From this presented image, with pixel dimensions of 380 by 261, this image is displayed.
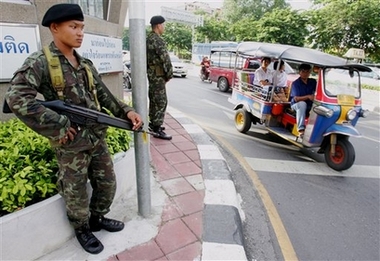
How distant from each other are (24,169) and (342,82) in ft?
14.4

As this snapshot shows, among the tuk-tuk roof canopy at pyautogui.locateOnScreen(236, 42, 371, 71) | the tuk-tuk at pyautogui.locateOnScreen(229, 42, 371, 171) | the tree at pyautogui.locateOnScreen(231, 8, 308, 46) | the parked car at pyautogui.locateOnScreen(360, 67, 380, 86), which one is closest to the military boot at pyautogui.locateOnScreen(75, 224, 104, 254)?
the tuk-tuk at pyautogui.locateOnScreen(229, 42, 371, 171)

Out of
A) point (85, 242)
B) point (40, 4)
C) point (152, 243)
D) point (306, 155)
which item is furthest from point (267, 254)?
point (40, 4)

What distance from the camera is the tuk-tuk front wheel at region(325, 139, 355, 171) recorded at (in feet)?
12.3

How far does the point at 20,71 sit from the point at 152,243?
152cm

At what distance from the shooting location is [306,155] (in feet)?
14.7

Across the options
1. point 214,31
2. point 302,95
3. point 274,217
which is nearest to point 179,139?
point 274,217

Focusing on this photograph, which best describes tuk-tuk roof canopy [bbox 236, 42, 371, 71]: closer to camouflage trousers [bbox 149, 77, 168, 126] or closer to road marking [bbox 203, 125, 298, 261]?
road marking [bbox 203, 125, 298, 261]

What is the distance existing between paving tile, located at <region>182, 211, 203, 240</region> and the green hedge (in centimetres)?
113

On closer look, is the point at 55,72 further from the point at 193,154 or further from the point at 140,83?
the point at 193,154

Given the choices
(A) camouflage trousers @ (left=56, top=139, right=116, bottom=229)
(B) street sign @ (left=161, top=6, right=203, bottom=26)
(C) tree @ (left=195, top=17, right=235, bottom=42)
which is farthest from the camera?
(C) tree @ (left=195, top=17, right=235, bottom=42)

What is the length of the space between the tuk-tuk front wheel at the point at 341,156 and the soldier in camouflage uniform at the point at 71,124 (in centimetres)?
321

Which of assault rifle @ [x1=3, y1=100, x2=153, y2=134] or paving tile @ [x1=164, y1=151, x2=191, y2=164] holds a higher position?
assault rifle @ [x1=3, y1=100, x2=153, y2=134]

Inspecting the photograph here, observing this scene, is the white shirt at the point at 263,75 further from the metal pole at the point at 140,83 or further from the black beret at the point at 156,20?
the metal pole at the point at 140,83

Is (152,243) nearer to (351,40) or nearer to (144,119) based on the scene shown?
(144,119)
